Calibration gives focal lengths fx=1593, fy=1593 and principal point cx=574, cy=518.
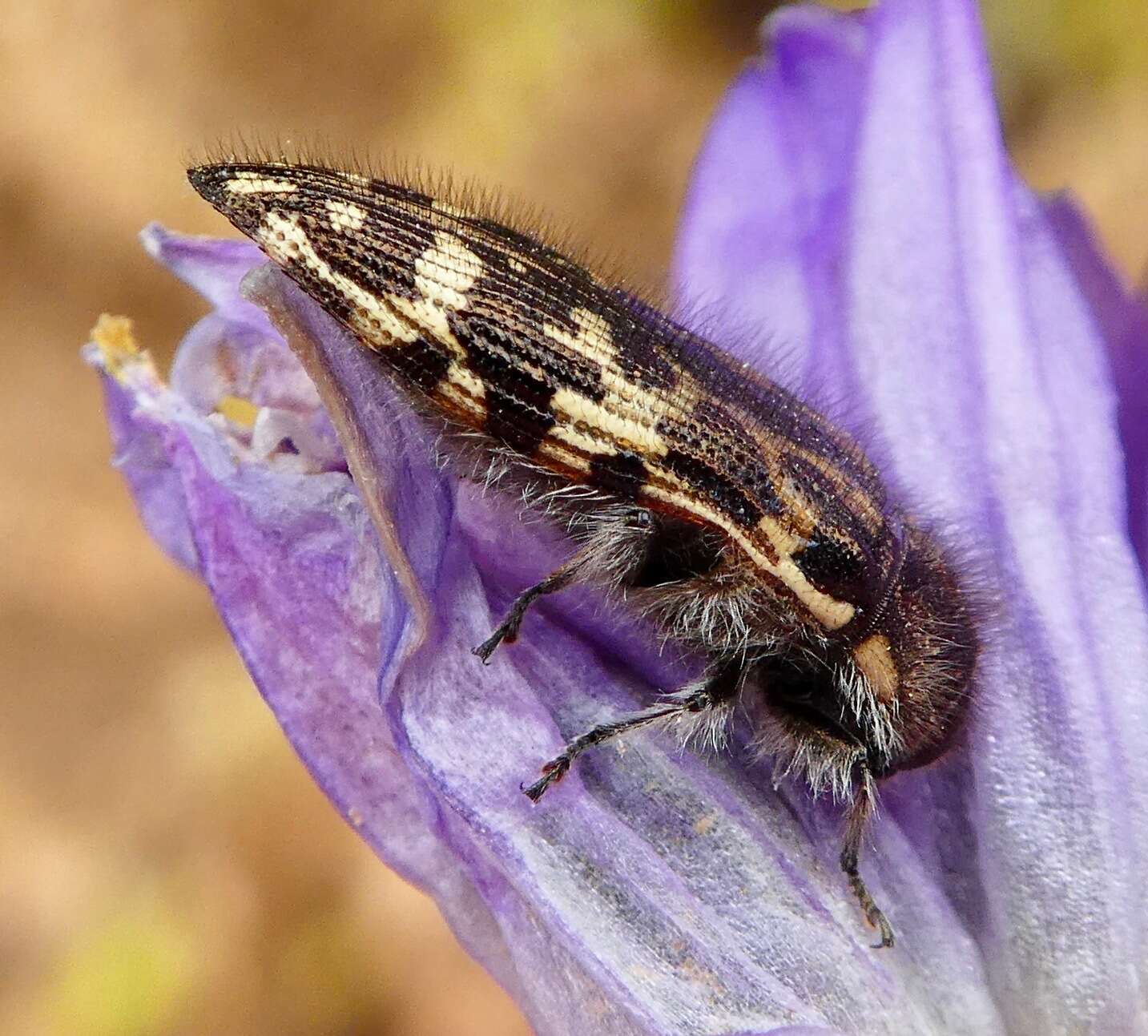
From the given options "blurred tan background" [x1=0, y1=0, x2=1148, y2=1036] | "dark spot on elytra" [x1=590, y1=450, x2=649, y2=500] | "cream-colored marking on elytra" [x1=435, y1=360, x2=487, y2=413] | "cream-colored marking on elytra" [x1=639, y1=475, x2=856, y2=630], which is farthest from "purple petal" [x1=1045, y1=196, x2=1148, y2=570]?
"blurred tan background" [x1=0, y1=0, x2=1148, y2=1036]

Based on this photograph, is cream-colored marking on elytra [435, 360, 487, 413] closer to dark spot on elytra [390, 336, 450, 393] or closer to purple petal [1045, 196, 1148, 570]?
dark spot on elytra [390, 336, 450, 393]

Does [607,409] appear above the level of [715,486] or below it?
above

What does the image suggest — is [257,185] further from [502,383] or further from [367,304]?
[502,383]

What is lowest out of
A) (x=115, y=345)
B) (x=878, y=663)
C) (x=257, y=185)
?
(x=878, y=663)

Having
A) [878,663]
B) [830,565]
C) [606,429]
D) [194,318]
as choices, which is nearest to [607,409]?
[606,429]

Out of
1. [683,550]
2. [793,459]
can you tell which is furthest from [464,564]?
[793,459]

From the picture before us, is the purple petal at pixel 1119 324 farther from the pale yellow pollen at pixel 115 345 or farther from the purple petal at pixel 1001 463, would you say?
the pale yellow pollen at pixel 115 345

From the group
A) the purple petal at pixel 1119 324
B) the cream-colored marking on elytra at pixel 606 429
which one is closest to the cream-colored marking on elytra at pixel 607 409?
the cream-colored marking on elytra at pixel 606 429
